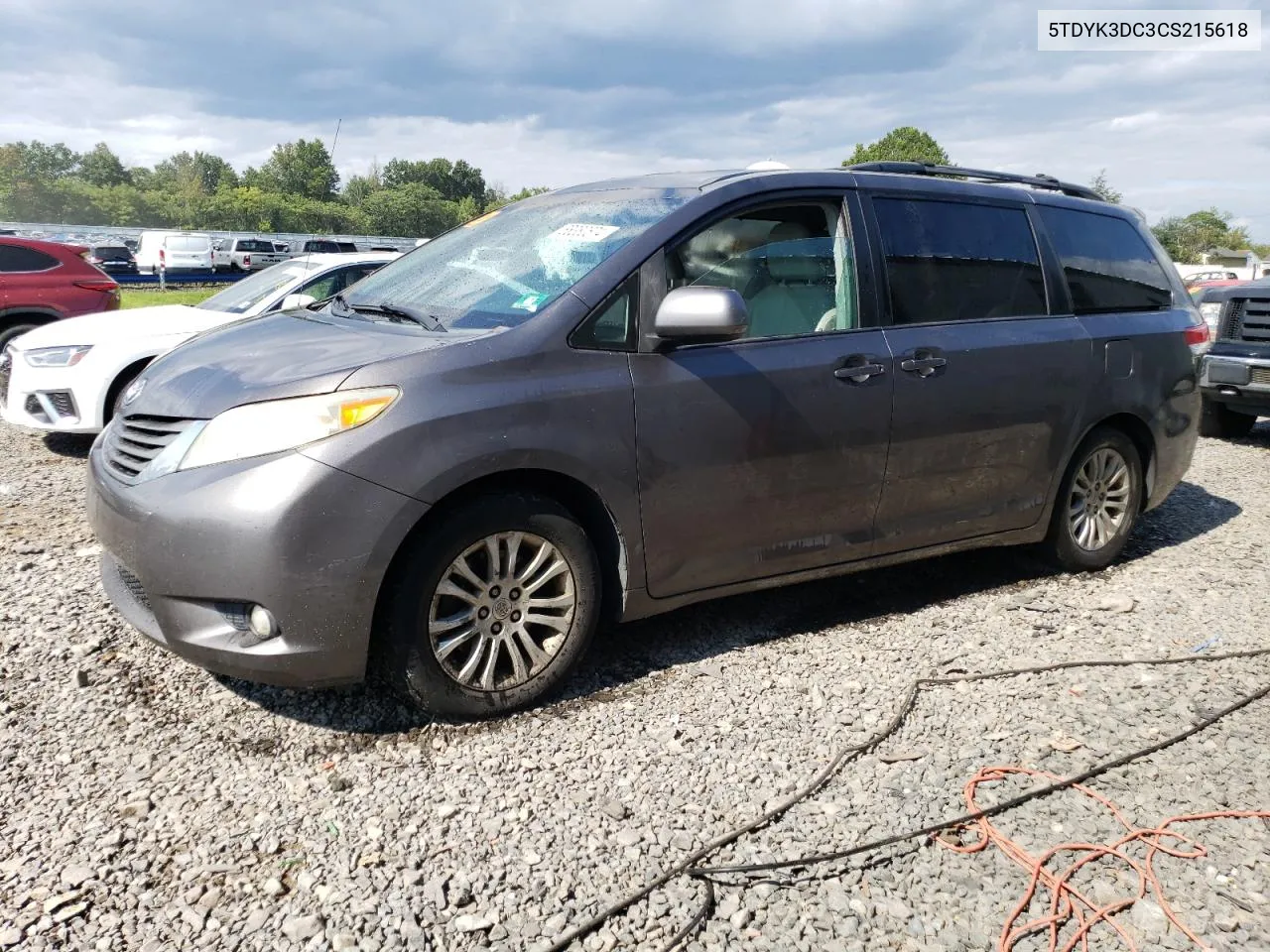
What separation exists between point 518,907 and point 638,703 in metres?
1.13

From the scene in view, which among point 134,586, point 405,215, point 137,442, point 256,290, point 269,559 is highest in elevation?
point 405,215

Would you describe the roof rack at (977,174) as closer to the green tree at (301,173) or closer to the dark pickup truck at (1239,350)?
the dark pickup truck at (1239,350)

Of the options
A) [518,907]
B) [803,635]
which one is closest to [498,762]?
[518,907]

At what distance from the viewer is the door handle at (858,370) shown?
375 cm

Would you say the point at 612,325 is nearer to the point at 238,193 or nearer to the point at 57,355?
the point at 57,355

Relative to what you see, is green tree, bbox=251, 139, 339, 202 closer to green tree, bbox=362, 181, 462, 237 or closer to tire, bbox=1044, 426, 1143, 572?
green tree, bbox=362, 181, 462, 237

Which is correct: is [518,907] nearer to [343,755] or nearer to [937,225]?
[343,755]

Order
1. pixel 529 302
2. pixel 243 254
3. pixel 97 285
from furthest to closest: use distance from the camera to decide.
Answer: pixel 243 254
pixel 97 285
pixel 529 302

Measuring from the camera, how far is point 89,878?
2.38 m

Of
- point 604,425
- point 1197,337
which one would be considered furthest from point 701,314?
point 1197,337

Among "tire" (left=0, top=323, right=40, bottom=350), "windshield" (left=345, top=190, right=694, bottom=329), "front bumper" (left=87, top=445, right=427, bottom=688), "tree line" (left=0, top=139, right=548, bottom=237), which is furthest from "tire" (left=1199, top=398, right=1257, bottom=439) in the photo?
"tree line" (left=0, top=139, right=548, bottom=237)

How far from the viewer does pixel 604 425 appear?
322cm

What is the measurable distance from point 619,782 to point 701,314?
152cm

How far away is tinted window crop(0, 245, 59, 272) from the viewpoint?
973 centimetres
